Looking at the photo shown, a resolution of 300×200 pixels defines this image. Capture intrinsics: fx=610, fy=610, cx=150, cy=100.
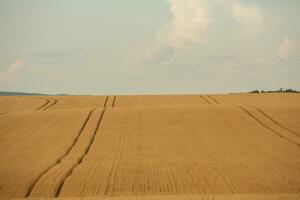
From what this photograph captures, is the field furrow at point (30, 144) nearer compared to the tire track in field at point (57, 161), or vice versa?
the tire track in field at point (57, 161)

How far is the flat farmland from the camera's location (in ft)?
87.2

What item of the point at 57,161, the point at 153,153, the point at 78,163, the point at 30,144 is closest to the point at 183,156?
the point at 153,153

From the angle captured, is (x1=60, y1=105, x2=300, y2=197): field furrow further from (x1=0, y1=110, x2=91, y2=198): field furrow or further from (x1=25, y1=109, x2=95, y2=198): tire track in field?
(x1=0, y1=110, x2=91, y2=198): field furrow

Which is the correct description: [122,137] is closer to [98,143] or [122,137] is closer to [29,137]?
[98,143]

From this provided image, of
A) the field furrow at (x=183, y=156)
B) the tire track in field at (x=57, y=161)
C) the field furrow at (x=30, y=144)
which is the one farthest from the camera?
the field furrow at (x=30, y=144)

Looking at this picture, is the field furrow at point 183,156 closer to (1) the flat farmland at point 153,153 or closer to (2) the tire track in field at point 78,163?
(1) the flat farmland at point 153,153

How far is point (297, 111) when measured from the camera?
52625 millimetres

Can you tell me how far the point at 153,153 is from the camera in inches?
1454

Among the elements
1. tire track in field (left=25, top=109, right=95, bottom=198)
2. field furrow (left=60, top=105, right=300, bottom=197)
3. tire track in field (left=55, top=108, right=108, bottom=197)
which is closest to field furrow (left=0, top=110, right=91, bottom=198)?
tire track in field (left=25, top=109, right=95, bottom=198)

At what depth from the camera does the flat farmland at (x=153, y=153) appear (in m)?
26.6

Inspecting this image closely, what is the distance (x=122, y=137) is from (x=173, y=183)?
50.0 feet

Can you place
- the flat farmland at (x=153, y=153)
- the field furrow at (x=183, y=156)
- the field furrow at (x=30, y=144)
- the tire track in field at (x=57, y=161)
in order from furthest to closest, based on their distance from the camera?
the field furrow at (x=30, y=144) < the field furrow at (x=183, y=156) < the flat farmland at (x=153, y=153) < the tire track in field at (x=57, y=161)

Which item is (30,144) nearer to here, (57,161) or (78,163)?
(57,161)

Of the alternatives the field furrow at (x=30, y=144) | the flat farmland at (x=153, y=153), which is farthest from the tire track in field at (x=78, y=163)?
the field furrow at (x=30, y=144)
